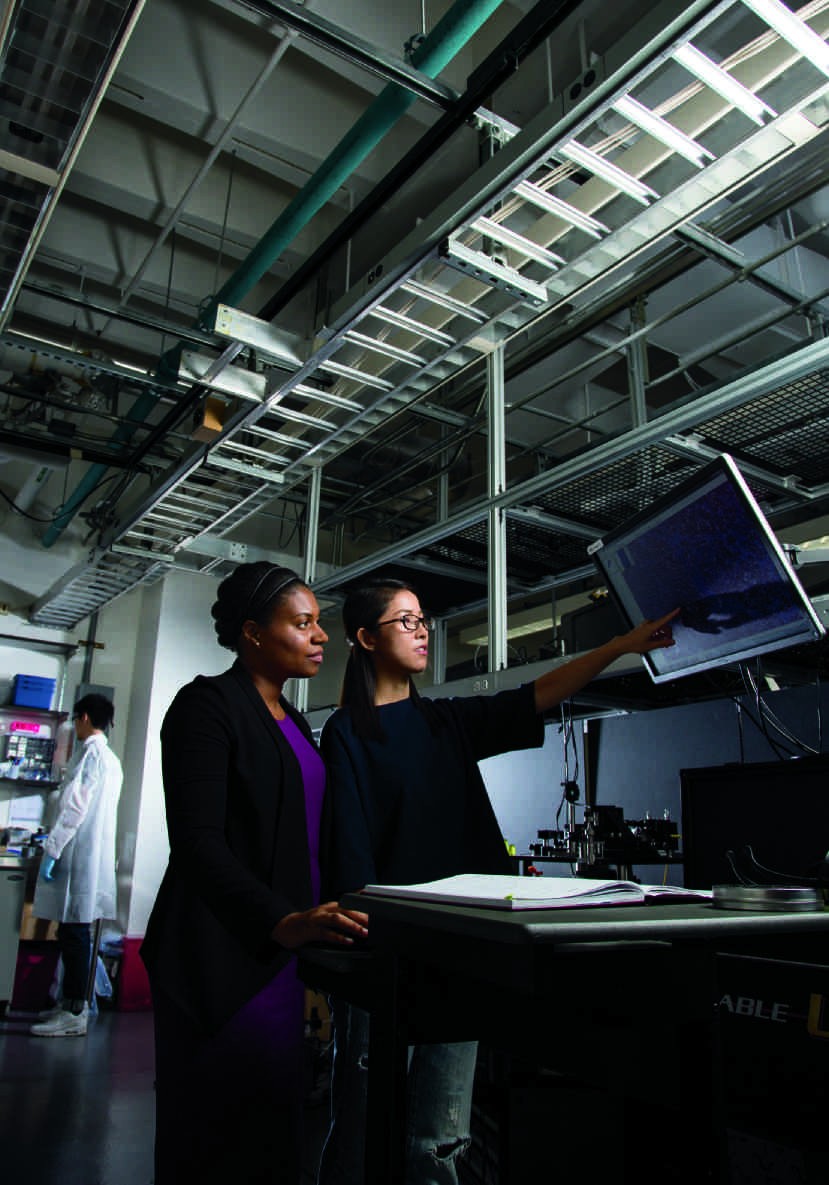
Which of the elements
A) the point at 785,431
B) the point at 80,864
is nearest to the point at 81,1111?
the point at 80,864

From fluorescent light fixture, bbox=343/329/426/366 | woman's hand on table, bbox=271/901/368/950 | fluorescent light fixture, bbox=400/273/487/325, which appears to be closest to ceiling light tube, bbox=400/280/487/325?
fluorescent light fixture, bbox=400/273/487/325

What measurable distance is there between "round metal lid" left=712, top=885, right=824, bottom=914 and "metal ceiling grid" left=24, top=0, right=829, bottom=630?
62.2 inches

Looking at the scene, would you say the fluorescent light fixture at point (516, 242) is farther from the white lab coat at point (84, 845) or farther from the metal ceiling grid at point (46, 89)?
the white lab coat at point (84, 845)

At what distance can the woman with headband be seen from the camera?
1.05 metres

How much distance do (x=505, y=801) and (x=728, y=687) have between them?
1.94 meters

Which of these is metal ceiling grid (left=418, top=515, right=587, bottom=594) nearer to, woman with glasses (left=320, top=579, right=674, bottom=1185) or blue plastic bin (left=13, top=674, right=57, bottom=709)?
woman with glasses (left=320, top=579, right=674, bottom=1185)

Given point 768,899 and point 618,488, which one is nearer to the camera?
point 768,899

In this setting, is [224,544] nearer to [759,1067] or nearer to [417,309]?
[417,309]

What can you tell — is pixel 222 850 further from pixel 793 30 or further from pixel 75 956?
pixel 75 956

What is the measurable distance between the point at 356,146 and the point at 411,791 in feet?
6.32

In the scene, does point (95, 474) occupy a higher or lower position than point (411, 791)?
higher

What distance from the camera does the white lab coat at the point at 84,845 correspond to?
4.29m

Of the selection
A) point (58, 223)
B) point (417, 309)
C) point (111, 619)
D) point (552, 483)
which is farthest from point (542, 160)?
point (111, 619)

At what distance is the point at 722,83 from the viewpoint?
5.65 ft
